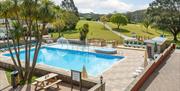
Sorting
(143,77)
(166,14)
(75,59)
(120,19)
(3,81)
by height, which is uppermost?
(166,14)

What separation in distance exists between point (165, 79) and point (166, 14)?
2424 cm

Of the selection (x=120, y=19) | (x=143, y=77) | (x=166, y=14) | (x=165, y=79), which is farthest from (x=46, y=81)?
(x=120, y=19)

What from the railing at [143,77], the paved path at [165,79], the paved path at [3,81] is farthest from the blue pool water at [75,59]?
the paved path at [3,81]

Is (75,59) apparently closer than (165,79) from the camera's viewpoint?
No

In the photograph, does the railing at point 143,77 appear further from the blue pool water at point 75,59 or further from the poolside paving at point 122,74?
the blue pool water at point 75,59

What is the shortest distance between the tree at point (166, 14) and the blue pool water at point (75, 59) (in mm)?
16613

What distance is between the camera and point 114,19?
48.5 meters

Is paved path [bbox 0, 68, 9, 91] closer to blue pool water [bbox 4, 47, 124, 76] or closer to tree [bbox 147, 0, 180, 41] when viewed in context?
Result: blue pool water [bbox 4, 47, 124, 76]

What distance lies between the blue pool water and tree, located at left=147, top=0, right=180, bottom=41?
1661cm

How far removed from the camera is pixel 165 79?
11828 mm

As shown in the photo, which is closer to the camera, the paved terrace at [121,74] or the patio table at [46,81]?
the patio table at [46,81]

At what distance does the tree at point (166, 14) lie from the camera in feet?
105

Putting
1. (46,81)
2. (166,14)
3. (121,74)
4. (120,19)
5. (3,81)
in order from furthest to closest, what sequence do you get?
(120,19) → (166,14) → (121,74) → (3,81) → (46,81)

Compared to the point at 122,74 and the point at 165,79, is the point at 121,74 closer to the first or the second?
the point at 122,74
